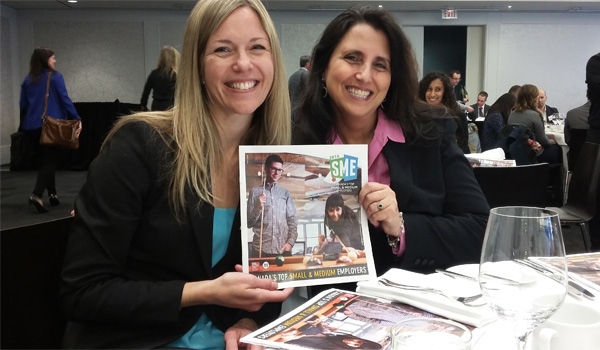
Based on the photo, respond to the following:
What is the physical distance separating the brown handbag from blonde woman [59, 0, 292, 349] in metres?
5.17

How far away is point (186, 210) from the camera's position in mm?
1325

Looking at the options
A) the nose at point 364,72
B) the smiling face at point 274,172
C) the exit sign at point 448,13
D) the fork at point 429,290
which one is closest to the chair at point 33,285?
the smiling face at point 274,172

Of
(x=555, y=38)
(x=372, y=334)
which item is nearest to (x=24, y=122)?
(x=372, y=334)

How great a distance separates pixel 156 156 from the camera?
4.42 feet

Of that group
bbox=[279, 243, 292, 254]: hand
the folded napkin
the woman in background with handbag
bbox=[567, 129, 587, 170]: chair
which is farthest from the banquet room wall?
the folded napkin

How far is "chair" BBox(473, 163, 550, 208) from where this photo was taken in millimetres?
3039

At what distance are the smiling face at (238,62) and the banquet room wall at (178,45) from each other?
434 inches

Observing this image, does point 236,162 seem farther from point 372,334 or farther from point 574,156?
point 574,156

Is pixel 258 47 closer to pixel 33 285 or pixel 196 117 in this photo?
pixel 196 117

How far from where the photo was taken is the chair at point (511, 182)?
3039mm

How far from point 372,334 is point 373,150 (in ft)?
2.97

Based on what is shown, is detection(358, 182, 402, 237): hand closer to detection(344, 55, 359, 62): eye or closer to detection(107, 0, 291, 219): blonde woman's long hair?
detection(107, 0, 291, 219): blonde woman's long hair

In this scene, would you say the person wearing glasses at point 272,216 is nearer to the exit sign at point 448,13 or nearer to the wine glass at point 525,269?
the wine glass at point 525,269

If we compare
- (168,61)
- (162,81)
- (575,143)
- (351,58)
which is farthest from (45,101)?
(575,143)
